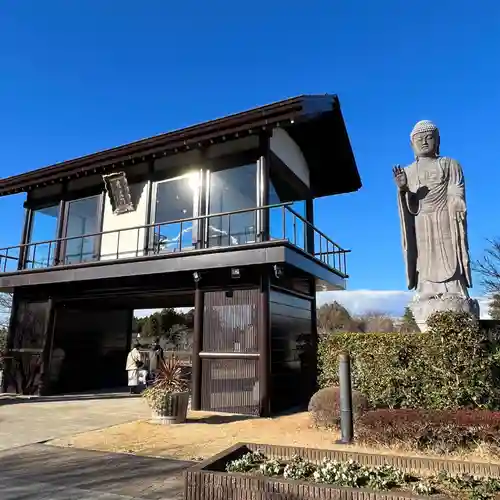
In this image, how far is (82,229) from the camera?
46.0 ft

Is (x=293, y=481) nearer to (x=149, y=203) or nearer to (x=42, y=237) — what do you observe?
(x=149, y=203)

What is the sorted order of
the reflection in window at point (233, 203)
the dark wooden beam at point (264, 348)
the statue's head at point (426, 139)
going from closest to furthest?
1. the statue's head at point (426, 139)
2. the dark wooden beam at point (264, 348)
3. the reflection in window at point (233, 203)

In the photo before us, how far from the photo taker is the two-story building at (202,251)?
10.3 meters

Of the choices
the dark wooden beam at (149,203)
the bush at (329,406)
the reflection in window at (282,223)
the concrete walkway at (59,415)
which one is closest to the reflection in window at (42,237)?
the dark wooden beam at (149,203)

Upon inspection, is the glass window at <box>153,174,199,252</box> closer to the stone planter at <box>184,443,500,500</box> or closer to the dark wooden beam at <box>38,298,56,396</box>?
the dark wooden beam at <box>38,298,56,396</box>

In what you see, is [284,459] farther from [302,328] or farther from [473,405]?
[302,328]

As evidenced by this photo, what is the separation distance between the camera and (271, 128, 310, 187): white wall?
12.0 metres

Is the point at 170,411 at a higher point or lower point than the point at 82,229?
lower

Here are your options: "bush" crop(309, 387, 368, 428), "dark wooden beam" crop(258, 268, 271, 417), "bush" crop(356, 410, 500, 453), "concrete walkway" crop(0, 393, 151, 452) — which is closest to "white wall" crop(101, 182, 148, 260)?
"dark wooden beam" crop(258, 268, 271, 417)

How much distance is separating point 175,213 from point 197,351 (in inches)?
156

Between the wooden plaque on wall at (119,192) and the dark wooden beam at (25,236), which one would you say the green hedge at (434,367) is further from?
the dark wooden beam at (25,236)

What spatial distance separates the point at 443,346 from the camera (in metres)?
7.04

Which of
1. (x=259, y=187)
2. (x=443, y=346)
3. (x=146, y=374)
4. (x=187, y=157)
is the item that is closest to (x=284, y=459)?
(x=443, y=346)

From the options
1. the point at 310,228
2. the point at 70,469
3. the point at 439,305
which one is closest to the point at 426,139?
the point at 439,305
